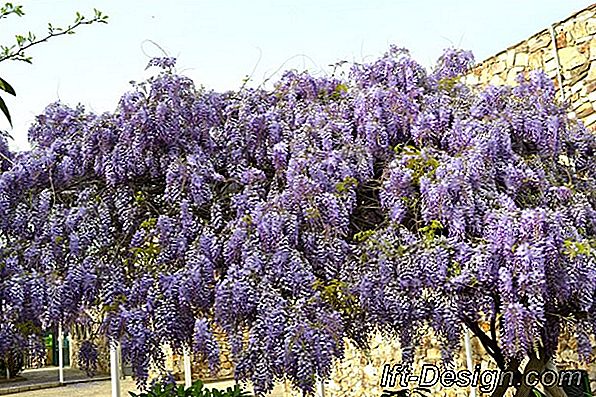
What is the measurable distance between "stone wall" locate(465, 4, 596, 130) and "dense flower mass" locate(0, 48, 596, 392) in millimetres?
1849

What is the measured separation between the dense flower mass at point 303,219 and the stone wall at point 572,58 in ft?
6.06

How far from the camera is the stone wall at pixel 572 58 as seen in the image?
550 cm

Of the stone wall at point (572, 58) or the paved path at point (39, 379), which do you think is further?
the paved path at point (39, 379)

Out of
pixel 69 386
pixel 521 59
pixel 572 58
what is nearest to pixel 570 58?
pixel 572 58

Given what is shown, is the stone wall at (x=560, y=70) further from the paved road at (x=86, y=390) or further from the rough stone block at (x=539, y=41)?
the paved road at (x=86, y=390)

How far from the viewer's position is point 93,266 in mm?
3307

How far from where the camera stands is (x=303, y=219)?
316 cm

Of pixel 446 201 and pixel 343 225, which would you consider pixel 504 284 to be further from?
pixel 343 225

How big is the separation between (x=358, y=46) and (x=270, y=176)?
0.82m

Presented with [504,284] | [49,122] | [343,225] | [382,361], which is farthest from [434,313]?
[382,361]

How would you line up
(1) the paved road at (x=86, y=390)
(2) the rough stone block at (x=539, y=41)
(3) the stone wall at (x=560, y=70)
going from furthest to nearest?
(1) the paved road at (x=86, y=390), (2) the rough stone block at (x=539, y=41), (3) the stone wall at (x=560, y=70)

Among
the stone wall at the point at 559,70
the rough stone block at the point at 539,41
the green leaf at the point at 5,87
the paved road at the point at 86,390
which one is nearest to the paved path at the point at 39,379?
the paved road at the point at 86,390

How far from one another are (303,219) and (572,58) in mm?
3333

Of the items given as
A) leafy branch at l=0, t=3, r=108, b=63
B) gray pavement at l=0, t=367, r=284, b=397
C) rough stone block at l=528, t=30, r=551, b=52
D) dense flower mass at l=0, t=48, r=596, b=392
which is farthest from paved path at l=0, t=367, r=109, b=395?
leafy branch at l=0, t=3, r=108, b=63
